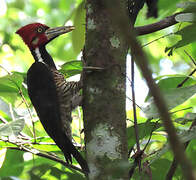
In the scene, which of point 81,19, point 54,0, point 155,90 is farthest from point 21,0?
point 155,90

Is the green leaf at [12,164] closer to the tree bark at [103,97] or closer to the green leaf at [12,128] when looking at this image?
the green leaf at [12,128]

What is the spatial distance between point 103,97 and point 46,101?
0.92 m

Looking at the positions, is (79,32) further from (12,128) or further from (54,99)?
(12,128)

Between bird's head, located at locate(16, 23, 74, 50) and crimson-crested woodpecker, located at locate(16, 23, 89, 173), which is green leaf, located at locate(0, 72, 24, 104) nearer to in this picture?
crimson-crested woodpecker, located at locate(16, 23, 89, 173)

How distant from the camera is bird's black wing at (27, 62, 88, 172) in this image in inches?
86.0

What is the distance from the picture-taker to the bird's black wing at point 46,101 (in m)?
2.19

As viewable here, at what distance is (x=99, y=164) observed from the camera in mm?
1442

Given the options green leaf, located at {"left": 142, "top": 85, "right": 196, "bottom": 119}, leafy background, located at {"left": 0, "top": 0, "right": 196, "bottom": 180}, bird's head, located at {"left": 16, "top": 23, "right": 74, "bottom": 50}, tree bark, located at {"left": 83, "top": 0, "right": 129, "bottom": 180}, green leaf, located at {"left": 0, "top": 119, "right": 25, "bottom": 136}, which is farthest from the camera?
bird's head, located at {"left": 16, "top": 23, "right": 74, "bottom": 50}

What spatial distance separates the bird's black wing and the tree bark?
1.65 ft

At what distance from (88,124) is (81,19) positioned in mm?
1045

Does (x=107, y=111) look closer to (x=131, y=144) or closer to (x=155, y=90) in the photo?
(x=131, y=144)

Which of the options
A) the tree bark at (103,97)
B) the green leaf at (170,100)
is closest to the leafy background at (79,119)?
the green leaf at (170,100)

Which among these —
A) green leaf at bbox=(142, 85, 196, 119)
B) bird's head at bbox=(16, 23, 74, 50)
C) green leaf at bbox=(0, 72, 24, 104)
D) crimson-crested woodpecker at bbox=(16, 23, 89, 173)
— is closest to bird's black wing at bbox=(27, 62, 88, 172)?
crimson-crested woodpecker at bbox=(16, 23, 89, 173)

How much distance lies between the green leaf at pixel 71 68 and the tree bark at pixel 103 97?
0.31 metres
